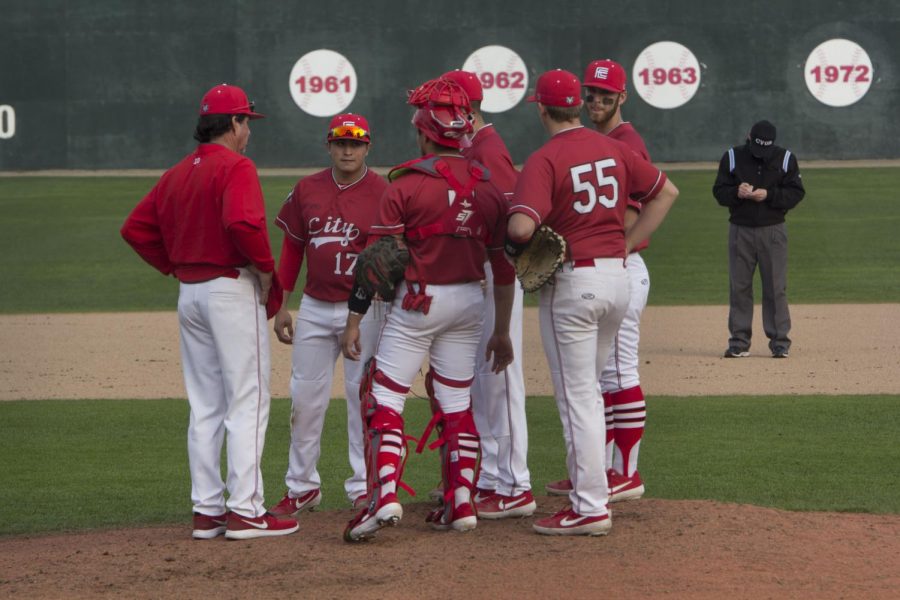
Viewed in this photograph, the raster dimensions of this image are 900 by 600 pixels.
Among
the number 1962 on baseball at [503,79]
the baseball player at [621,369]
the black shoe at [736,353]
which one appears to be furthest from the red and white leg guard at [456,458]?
the number 1962 on baseball at [503,79]

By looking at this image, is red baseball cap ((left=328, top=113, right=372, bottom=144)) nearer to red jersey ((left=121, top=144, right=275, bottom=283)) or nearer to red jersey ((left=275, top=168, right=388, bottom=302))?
red jersey ((left=275, top=168, right=388, bottom=302))

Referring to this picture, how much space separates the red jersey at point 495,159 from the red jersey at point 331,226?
50cm

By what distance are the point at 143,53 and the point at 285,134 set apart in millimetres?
3314

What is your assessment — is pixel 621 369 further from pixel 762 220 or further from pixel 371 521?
pixel 762 220

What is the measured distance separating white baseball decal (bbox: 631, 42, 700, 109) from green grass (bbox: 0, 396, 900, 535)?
1950 cm

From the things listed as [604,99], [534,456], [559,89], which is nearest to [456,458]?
[559,89]

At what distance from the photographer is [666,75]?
27.9 metres

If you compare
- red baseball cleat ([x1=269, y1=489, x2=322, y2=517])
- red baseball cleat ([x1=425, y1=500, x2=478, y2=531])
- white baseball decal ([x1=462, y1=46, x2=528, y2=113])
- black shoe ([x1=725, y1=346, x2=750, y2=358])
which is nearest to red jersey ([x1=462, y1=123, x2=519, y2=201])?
red baseball cleat ([x1=425, y1=500, x2=478, y2=531])

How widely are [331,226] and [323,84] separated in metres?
22.7

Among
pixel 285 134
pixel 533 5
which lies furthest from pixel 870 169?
pixel 285 134

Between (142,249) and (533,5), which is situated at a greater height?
(533,5)

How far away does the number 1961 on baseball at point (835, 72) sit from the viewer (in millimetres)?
27516

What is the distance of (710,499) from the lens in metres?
6.44

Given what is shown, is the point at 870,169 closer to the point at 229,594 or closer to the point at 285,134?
the point at 285,134
